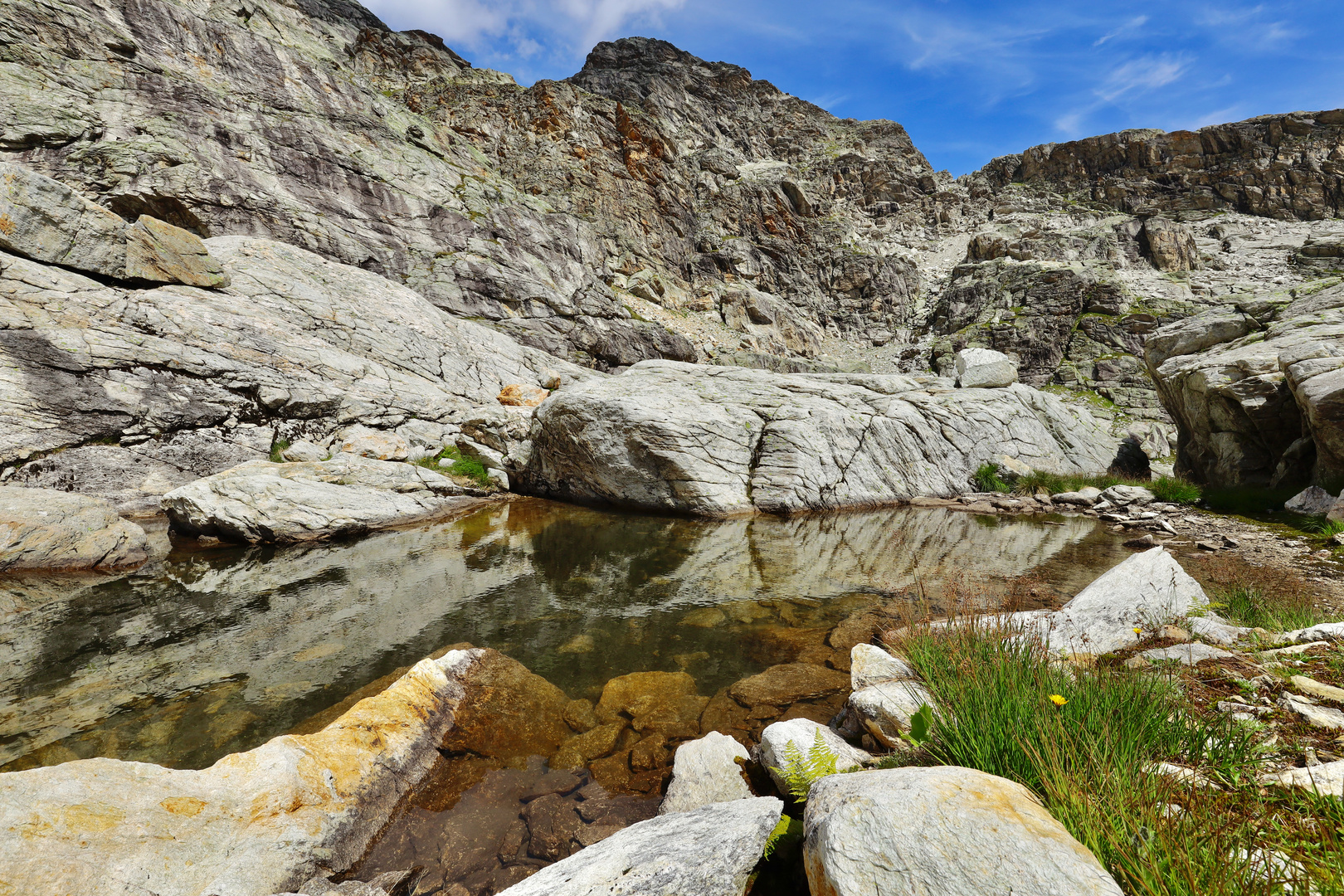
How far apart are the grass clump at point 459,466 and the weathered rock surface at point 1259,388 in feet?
78.8

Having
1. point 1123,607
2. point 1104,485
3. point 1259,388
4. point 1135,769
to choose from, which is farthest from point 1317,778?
point 1104,485

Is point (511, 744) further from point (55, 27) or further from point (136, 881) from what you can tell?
point (55, 27)

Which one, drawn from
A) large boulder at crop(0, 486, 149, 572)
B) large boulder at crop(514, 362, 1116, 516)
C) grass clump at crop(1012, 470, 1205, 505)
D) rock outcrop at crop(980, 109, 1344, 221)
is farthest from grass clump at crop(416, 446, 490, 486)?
rock outcrop at crop(980, 109, 1344, 221)

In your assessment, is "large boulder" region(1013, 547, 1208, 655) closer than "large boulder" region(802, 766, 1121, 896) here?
No

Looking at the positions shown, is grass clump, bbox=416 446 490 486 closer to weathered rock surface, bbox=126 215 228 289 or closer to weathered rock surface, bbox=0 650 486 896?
weathered rock surface, bbox=126 215 228 289

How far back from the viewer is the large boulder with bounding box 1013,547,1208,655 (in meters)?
5.60

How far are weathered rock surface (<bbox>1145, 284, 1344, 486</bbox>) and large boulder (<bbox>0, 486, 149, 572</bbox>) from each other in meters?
28.1

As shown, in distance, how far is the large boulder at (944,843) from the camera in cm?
214

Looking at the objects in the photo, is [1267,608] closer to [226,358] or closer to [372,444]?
[372,444]

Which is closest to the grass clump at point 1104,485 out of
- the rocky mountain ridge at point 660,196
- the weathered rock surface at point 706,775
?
the rocky mountain ridge at point 660,196

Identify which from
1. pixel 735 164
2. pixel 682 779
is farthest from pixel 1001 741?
pixel 735 164

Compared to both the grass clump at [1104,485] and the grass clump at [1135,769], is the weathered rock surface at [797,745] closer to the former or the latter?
the grass clump at [1135,769]

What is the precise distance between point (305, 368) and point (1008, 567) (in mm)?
25021

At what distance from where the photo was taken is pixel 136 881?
3113 mm
